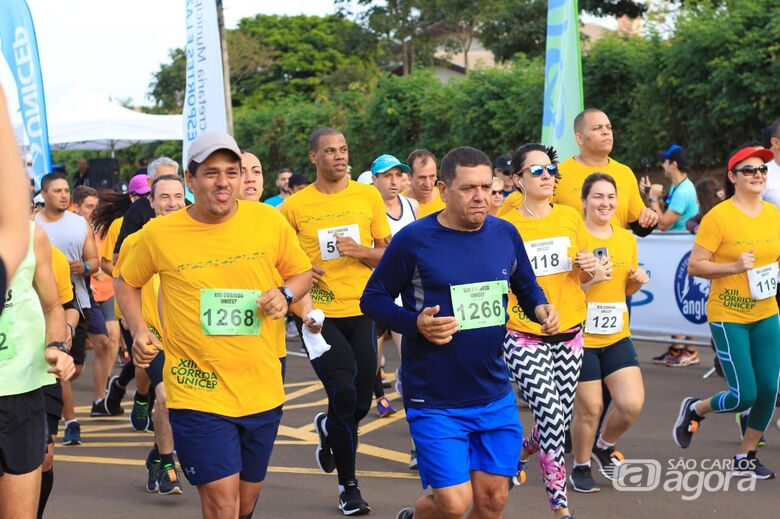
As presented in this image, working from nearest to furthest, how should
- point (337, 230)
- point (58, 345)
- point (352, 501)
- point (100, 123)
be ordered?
point (58, 345) < point (352, 501) < point (337, 230) < point (100, 123)

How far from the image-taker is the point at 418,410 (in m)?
5.48

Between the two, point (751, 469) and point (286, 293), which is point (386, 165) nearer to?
point (751, 469)

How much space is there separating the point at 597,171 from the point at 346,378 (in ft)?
8.09

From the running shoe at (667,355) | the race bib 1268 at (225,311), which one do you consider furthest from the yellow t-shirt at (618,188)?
the running shoe at (667,355)

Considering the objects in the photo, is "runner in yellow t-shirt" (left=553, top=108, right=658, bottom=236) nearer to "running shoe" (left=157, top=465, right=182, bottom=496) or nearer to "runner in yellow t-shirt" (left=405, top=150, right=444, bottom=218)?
"runner in yellow t-shirt" (left=405, top=150, right=444, bottom=218)

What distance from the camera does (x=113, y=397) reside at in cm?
1087

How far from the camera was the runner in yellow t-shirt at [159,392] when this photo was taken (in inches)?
304

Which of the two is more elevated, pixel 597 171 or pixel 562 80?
pixel 562 80

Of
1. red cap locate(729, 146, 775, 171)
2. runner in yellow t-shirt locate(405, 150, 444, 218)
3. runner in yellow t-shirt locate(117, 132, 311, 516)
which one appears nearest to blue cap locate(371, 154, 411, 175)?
runner in yellow t-shirt locate(405, 150, 444, 218)

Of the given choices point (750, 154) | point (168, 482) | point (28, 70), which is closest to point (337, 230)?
point (168, 482)

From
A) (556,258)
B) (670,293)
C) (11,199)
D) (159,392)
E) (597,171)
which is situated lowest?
(670,293)

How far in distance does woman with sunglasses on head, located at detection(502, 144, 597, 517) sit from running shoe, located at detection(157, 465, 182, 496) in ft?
7.55

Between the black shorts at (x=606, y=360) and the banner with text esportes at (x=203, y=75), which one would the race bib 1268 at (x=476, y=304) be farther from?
the banner with text esportes at (x=203, y=75)

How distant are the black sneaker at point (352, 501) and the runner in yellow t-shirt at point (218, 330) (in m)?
1.80
